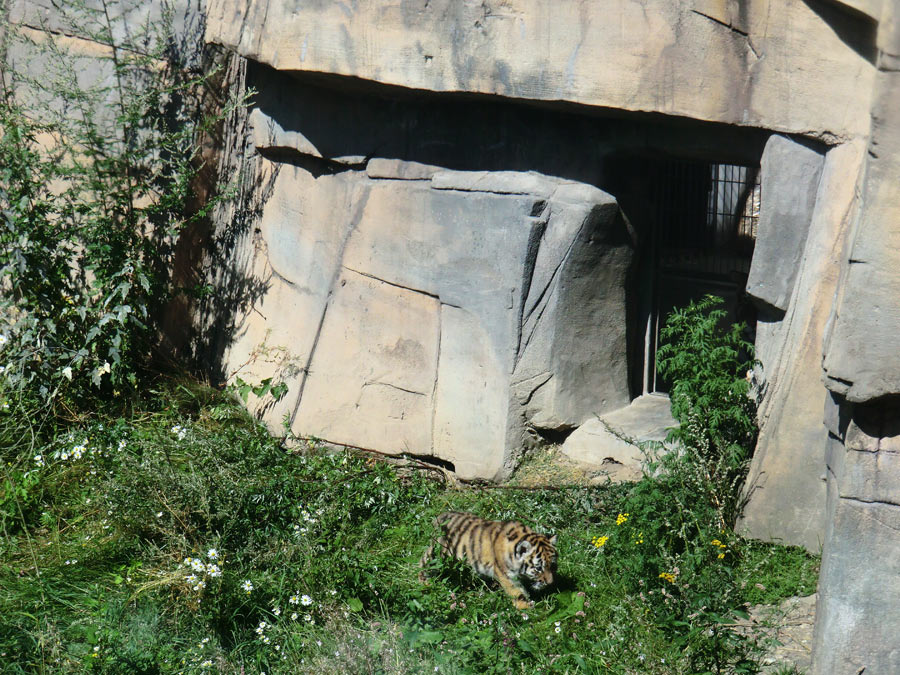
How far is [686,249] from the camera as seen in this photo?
22.4 feet

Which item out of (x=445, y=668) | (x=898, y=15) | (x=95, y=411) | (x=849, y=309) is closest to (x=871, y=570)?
(x=849, y=309)

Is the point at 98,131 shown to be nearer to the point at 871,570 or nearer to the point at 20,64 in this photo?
the point at 20,64

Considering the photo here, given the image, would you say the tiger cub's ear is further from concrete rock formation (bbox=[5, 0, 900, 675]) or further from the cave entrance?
the cave entrance

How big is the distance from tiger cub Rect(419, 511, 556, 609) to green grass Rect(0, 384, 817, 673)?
9 cm

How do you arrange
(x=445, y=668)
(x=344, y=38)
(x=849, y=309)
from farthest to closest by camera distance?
(x=344, y=38) → (x=445, y=668) → (x=849, y=309)

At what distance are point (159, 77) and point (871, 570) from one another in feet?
20.6

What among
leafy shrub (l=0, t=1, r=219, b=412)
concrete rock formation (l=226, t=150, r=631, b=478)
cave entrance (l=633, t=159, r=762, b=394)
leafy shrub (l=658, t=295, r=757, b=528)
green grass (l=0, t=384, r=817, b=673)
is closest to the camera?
green grass (l=0, t=384, r=817, b=673)

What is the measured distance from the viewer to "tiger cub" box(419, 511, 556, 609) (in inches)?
199

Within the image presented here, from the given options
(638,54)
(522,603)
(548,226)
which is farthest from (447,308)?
(522,603)

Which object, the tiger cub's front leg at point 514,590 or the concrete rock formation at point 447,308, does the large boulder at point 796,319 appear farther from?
the tiger cub's front leg at point 514,590

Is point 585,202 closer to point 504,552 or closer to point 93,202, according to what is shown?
point 504,552

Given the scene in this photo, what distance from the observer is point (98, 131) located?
26.0 ft

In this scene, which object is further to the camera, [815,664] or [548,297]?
[548,297]

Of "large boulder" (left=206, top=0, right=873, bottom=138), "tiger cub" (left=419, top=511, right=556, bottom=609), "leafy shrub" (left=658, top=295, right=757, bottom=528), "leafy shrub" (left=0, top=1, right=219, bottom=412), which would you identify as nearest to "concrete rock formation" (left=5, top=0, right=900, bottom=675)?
"large boulder" (left=206, top=0, right=873, bottom=138)
